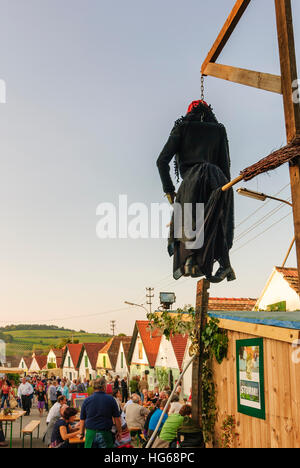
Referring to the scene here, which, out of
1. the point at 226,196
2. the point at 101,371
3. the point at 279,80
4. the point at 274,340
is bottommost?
the point at 101,371

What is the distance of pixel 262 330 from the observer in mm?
7020

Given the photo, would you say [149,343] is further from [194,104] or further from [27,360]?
[27,360]

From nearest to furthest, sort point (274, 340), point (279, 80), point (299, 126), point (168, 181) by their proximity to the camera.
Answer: point (299, 126), point (279, 80), point (168, 181), point (274, 340)

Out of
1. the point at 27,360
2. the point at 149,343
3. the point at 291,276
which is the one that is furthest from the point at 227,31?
the point at 27,360

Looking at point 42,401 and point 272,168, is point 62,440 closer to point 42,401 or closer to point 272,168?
point 272,168

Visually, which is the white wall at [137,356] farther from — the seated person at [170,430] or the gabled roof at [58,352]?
the gabled roof at [58,352]

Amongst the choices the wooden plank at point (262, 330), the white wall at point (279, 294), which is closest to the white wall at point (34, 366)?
the white wall at point (279, 294)

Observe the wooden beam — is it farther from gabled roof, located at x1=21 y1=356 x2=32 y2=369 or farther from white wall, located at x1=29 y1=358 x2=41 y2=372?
gabled roof, located at x1=21 y1=356 x2=32 y2=369

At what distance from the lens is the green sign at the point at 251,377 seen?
7.05 metres

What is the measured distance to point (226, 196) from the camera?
4812 mm

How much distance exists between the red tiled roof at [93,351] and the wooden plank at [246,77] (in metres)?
68.4
